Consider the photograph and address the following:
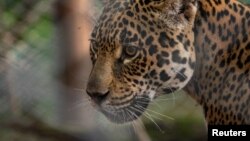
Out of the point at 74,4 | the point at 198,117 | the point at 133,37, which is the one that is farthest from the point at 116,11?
the point at 198,117

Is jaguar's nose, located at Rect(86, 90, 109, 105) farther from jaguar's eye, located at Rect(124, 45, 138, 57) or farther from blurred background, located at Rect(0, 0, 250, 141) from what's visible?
blurred background, located at Rect(0, 0, 250, 141)

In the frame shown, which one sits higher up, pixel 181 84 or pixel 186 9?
pixel 186 9

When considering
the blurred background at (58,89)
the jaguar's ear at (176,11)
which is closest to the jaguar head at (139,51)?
the jaguar's ear at (176,11)

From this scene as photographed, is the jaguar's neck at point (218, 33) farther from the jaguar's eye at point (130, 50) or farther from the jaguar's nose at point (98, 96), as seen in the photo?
the jaguar's nose at point (98, 96)

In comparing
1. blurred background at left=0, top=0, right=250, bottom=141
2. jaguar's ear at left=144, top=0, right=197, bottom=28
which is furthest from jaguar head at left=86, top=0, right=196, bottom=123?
blurred background at left=0, top=0, right=250, bottom=141

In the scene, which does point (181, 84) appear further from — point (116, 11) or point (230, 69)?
point (116, 11)

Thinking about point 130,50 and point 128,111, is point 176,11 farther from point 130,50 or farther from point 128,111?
point 128,111

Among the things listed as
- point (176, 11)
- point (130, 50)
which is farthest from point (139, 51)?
point (176, 11)

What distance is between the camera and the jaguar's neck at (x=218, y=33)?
313 centimetres

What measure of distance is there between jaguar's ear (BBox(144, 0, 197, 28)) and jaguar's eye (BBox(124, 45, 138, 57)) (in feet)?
0.55

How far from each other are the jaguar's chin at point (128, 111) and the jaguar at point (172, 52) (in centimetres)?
3

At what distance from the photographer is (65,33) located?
159 inches

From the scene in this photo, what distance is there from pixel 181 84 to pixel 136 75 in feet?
0.64

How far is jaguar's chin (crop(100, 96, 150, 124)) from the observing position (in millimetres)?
3223
